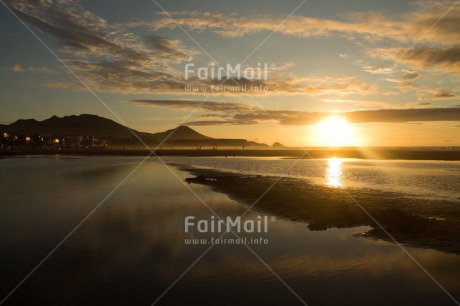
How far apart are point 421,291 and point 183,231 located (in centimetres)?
1278

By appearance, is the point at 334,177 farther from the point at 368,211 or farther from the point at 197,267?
the point at 197,267

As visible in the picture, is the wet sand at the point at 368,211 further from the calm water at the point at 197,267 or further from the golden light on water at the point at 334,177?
the golden light on water at the point at 334,177

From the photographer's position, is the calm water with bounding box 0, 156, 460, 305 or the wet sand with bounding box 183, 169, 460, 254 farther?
the wet sand with bounding box 183, 169, 460, 254

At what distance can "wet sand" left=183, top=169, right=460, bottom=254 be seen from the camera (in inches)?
752

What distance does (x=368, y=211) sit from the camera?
25.5 meters

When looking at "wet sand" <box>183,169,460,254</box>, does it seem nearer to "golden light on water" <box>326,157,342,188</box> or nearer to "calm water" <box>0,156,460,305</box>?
"calm water" <box>0,156,460,305</box>

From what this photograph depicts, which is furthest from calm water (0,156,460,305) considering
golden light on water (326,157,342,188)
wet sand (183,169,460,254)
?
golden light on water (326,157,342,188)

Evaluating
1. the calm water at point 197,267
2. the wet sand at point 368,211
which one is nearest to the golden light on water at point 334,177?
the wet sand at point 368,211

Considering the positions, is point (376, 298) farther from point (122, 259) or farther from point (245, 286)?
point (122, 259)

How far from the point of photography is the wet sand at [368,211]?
19109 mm

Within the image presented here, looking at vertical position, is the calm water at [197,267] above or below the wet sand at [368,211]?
below

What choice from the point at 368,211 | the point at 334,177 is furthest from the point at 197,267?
the point at 334,177

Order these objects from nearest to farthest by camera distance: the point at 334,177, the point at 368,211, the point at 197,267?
the point at 197,267
the point at 368,211
the point at 334,177

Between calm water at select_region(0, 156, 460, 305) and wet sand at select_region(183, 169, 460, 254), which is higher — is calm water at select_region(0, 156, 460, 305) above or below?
below
